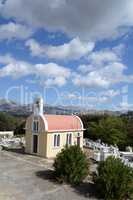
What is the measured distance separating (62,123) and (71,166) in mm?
11078

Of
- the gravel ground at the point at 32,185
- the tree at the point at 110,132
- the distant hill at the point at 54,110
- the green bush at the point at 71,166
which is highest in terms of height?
the distant hill at the point at 54,110

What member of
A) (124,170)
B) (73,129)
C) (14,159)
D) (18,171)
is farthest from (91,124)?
(124,170)

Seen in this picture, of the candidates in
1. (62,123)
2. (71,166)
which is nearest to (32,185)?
Answer: (71,166)

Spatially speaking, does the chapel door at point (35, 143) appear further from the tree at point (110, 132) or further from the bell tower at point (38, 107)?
the tree at point (110, 132)

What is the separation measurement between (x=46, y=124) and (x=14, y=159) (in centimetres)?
450

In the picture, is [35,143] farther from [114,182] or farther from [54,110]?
[114,182]

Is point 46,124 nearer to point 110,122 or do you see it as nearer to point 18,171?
point 18,171

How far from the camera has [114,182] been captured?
17.4 m

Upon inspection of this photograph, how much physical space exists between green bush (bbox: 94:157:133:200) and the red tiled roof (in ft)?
37.2

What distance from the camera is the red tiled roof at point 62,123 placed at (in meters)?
29.2

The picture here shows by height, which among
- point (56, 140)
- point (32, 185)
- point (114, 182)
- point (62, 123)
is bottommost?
point (32, 185)

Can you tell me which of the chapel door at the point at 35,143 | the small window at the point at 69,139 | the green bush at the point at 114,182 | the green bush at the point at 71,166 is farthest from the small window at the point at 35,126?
the green bush at the point at 114,182

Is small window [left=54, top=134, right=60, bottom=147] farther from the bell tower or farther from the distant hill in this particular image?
the distant hill

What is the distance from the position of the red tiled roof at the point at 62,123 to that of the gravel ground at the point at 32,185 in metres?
Answer: 5.17
